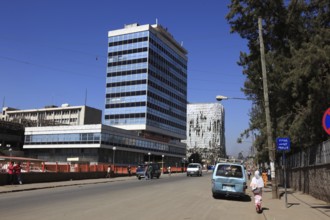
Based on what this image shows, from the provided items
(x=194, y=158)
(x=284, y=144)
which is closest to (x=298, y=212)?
(x=284, y=144)

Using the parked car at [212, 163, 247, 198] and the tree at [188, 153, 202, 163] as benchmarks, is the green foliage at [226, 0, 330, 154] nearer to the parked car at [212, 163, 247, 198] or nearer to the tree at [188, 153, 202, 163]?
the parked car at [212, 163, 247, 198]

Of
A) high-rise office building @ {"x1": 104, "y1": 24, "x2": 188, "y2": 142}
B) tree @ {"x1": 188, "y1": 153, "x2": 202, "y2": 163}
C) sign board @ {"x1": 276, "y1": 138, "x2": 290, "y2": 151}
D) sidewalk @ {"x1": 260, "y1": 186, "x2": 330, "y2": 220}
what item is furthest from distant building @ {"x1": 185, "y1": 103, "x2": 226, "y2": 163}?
sidewalk @ {"x1": 260, "y1": 186, "x2": 330, "y2": 220}

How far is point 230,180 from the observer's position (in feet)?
64.6

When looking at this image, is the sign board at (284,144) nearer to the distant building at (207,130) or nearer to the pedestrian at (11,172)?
the pedestrian at (11,172)

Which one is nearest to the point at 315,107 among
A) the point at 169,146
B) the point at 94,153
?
the point at 94,153

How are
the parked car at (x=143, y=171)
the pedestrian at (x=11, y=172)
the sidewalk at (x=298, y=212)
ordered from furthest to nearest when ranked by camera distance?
the parked car at (x=143, y=171)
the pedestrian at (x=11, y=172)
the sidewalk at (x=298, y=212)

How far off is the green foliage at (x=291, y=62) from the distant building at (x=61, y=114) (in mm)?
120562

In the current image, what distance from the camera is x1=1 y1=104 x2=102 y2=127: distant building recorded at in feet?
504

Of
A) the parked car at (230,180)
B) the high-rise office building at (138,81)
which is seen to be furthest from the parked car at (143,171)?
the high-rise office building at (138,81)

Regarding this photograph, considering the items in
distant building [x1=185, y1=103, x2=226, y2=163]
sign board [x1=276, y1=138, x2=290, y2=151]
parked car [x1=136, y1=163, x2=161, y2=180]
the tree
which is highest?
distant building [x1=185, y1=103, x2=226, y2=163]

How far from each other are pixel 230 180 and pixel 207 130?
15891cm

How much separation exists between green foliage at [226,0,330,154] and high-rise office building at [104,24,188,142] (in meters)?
82.4

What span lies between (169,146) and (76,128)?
41784 mm

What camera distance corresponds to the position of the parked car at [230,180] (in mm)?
19656
